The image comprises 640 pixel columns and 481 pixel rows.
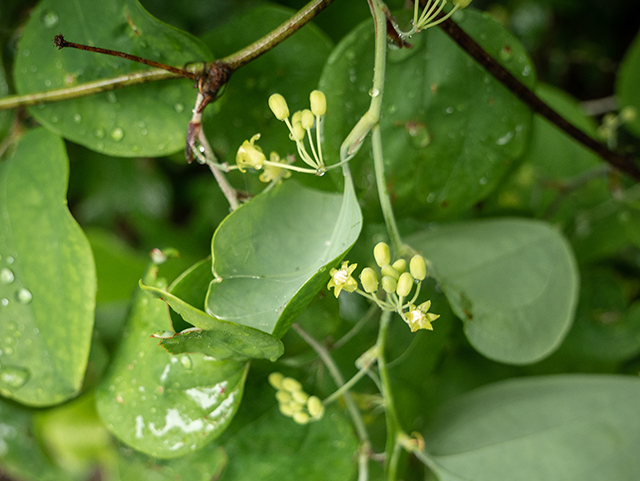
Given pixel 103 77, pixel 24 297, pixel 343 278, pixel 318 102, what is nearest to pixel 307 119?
pixel 318 102

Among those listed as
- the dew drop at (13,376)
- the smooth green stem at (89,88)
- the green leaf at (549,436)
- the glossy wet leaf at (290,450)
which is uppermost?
the smooth green stem at (89,88)

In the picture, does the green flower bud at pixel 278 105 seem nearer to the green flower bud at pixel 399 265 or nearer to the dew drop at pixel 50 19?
the green flower bud at pixel 399 265

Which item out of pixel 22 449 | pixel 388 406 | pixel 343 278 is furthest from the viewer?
pixel 22 449

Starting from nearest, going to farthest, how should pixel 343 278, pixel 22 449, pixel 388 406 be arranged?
1. pixel 343 278
2. pixel 388 406
3. pixel 22 449

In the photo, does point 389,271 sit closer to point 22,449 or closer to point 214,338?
point 214,338

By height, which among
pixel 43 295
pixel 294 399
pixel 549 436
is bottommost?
pixel 549 436

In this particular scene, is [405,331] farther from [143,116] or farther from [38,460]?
[38,460]

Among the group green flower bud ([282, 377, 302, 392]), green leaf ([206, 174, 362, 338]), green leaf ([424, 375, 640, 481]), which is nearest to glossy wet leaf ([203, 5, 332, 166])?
green leaf ([206, 174, 362, 338])

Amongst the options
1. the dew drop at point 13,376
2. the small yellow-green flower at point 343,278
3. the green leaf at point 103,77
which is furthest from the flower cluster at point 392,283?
the dew drop at point 13,376
